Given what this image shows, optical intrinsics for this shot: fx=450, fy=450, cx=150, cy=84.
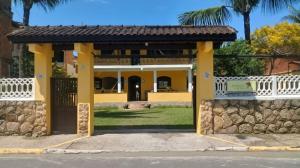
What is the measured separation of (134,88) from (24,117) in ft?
92.6

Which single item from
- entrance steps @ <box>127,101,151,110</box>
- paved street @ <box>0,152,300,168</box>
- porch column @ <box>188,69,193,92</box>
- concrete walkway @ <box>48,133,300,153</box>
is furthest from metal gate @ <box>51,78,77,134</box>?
porch column @ <box>188,69,193,92</box>

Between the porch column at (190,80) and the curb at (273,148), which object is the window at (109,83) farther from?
the curb at (273,148)

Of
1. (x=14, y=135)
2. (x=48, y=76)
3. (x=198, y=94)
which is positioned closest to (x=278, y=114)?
(x=198, y=94)

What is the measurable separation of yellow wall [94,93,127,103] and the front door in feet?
11.0

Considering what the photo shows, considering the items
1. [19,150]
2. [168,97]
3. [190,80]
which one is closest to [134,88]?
[168,97]

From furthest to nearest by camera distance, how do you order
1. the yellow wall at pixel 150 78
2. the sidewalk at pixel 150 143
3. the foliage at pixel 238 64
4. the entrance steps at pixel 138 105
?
the yellow wall at pixel 150 78 → the entrance steps at pixel 138 105 → the foliage at pixel 238 64 → the sidewalk at pixel 150 143

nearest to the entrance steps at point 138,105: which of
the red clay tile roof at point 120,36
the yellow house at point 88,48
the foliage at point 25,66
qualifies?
the foliage at point 25,66

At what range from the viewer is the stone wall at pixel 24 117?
14.4 m

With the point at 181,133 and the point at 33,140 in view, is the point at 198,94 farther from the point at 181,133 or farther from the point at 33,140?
the point at 33,140

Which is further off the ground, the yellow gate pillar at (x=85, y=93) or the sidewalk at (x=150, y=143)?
the yellow gate pillar at (x=85, y=93)

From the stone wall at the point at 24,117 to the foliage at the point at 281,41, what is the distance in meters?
27.5

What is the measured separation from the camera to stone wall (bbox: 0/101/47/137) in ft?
47.3

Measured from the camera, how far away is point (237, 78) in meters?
14.6

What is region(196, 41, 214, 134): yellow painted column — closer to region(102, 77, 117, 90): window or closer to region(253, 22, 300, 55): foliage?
region(253, 22, 300, 55): foliage
